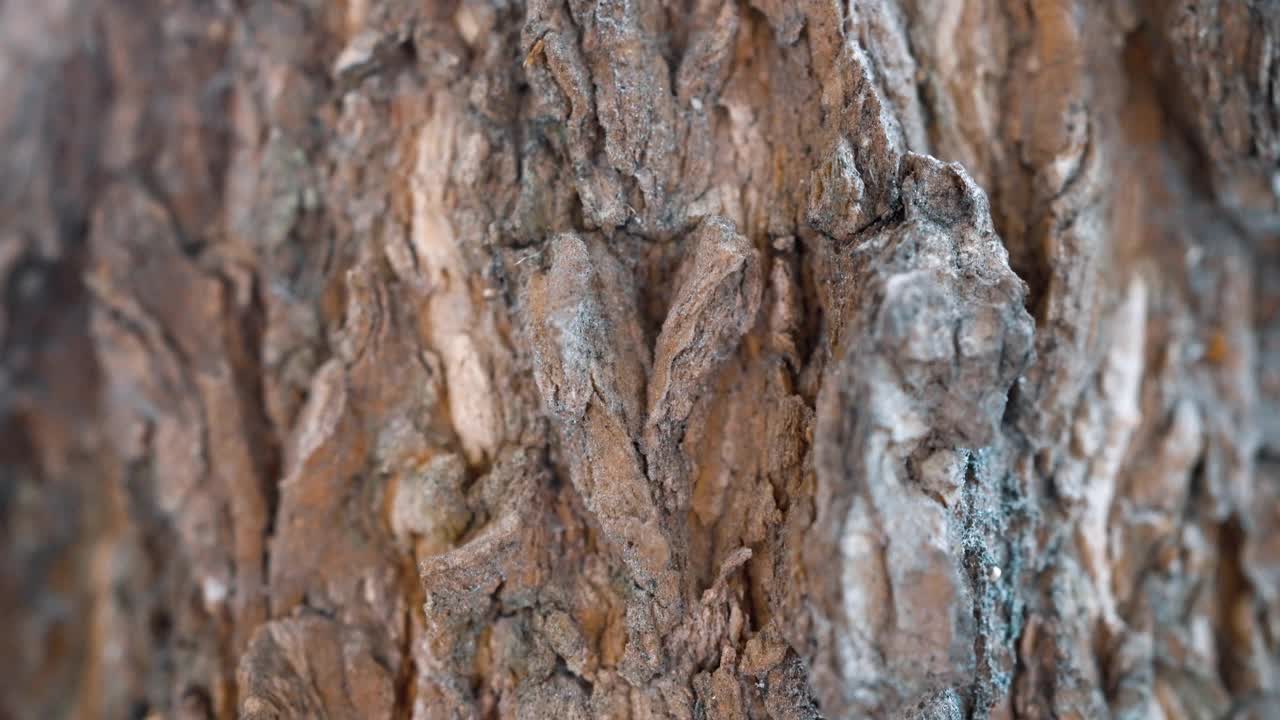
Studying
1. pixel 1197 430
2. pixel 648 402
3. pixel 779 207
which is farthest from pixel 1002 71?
pixel 648 402

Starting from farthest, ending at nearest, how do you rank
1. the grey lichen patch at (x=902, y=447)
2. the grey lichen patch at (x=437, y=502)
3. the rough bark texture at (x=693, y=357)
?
the grey lichen patch at (x=437, y=502)
the rough bark texture at (x=693, y=357)
the grey lichen patch at (x=902, y=447)

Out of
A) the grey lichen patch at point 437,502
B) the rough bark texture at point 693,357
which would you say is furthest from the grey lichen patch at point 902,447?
the grey lichen patch at point 437,502

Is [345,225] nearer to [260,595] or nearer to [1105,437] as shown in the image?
[260,595]

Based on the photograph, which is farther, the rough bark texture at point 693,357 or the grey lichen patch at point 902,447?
the rough bark texture at point 693,357

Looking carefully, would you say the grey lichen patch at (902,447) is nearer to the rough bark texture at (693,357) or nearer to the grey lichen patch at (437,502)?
the rough bark texture at (693,357)

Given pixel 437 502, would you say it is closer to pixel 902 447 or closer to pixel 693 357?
pixel 693 357

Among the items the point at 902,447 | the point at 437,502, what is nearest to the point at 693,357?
the point at 902,447

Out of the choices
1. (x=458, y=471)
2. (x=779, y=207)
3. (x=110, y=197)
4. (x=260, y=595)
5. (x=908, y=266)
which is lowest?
(x=260, y=595)

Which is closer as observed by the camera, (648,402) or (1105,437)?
(648,402)
